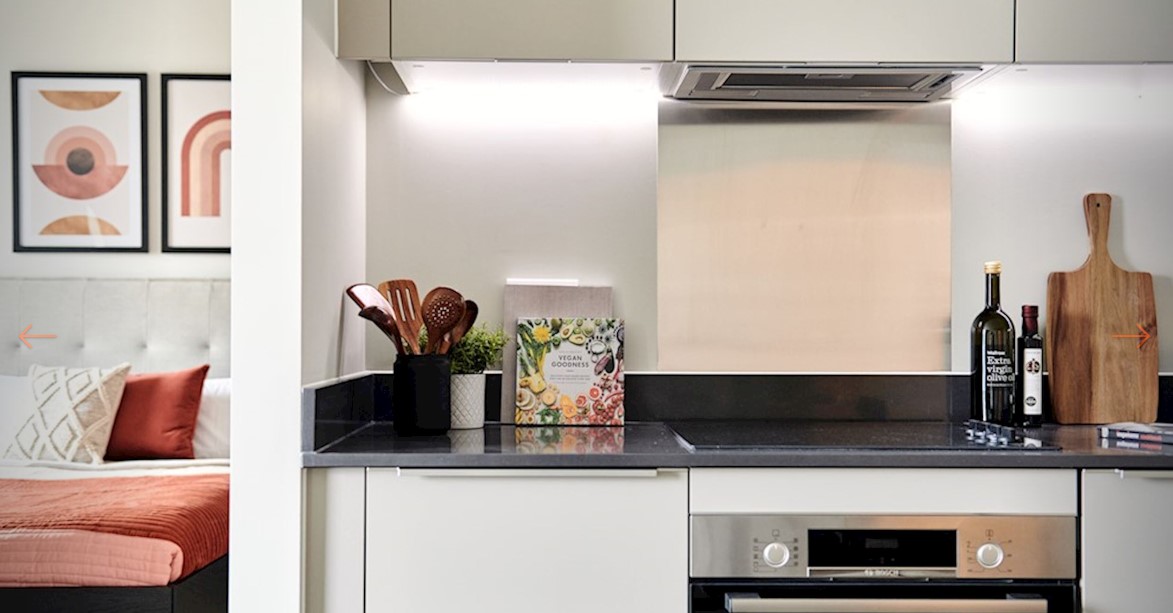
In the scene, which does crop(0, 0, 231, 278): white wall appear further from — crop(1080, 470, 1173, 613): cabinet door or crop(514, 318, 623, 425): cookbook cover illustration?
crop(1080, 470, 1173, 613): cabinet door

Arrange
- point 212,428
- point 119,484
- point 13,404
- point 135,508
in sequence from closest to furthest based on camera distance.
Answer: point 135,508 → point 119,484 → point 13,404 → point 212,428

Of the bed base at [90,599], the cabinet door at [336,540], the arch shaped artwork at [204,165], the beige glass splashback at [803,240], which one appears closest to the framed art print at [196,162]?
the arch shaped artwork at [204,165]

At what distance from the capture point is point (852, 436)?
1.89 meters

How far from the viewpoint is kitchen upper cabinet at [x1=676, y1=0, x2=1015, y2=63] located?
Result: 6.20ft

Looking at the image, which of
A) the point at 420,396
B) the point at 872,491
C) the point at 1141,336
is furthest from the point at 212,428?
the point at 1141,336

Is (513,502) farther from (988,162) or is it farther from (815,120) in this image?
(988,162)

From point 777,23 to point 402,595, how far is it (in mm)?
A: 1328

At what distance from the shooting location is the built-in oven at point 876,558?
5.24ft

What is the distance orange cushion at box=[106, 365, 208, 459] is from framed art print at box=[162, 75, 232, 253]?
19.7 inches

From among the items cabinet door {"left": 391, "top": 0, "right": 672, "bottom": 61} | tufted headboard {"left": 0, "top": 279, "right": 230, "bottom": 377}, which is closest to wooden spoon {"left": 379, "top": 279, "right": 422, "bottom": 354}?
cabinet door {"left": 391, "top": 0, "right": 672, "bottom": 61}

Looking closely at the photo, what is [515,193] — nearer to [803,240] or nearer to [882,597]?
[803,240]

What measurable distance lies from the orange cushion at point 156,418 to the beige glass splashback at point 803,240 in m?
1.77

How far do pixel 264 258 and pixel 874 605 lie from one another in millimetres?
1219

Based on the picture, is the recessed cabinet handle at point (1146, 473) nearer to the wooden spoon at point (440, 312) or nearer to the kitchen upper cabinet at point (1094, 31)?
the kitchen upper cabinet at point (1094, 31)
